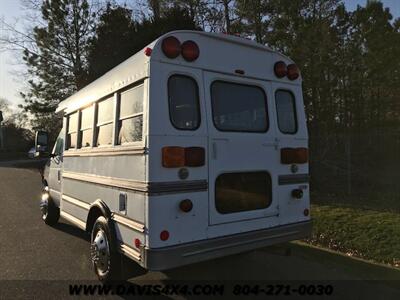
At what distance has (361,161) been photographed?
17.9 metres

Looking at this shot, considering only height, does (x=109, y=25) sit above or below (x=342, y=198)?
above

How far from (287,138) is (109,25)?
18893mm

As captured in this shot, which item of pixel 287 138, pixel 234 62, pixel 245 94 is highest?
pixel 234 62

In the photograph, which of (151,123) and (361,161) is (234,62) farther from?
(361,161)

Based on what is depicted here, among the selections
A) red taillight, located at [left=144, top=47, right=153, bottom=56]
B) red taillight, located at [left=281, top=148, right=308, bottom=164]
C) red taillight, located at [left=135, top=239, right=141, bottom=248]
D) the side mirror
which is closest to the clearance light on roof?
red taillight, located at [left=144, top=47, right=153, bottom=56]

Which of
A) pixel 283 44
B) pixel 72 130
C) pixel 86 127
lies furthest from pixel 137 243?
pixel 283 44

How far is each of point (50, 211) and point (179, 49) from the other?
18.1ft

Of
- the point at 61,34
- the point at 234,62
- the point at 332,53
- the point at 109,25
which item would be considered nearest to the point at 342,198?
the point at 234,62

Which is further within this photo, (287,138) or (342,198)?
(342,198)

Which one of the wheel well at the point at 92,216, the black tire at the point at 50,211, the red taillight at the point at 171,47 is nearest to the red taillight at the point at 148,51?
the red taillight at the point at 171,47

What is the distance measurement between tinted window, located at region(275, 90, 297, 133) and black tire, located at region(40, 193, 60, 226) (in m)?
5.13

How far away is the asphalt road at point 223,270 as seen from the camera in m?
5.25

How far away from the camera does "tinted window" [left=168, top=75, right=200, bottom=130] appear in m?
4.53

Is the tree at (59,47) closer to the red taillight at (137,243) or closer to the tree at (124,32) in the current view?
the tree at (124,32)
